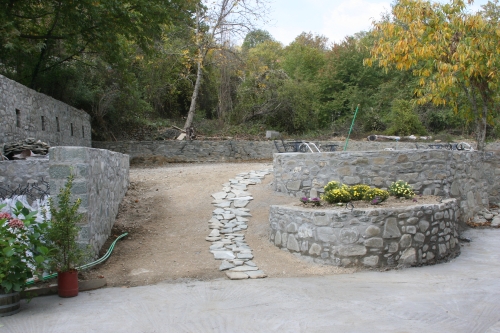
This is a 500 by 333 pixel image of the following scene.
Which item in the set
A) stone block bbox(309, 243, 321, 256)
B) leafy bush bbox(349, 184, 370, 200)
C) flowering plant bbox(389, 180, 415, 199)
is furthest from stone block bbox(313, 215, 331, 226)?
flowering plant bbox(389, 180, 415, 199)

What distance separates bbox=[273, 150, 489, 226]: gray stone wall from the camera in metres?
8.40

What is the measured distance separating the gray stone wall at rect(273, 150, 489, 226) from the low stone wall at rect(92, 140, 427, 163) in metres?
7.79

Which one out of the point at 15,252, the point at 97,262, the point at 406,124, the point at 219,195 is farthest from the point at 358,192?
the point at 406,124

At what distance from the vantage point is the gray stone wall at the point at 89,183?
5.75m

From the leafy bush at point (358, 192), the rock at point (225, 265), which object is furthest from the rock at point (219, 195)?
the leafy bush at point (358, 192)

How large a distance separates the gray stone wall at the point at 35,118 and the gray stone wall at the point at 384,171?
568 cm

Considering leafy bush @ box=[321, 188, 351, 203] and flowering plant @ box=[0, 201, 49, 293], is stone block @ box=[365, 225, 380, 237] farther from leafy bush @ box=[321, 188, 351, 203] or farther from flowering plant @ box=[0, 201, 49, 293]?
flowering plant @ box=[0, 201, 49, 293]

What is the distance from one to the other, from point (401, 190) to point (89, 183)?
510cm

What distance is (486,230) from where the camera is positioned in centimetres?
916

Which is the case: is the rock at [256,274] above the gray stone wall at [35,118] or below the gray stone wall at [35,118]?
below

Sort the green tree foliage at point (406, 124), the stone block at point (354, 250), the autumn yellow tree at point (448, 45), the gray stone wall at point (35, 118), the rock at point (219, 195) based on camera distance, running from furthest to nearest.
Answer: the green tree foliage at point (406, 124)
the autumn yellow tree at point (448, 45)
the rock at point (219, 195)
the gray stone wall at point (35, 118)
the stone block at point (354, 250)

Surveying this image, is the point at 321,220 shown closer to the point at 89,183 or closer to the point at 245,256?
the point at 245,256

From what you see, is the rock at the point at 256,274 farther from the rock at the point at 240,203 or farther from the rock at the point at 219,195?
the rock at the point at 219,195

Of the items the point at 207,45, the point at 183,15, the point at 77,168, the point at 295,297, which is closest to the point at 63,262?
the point at 77,168
